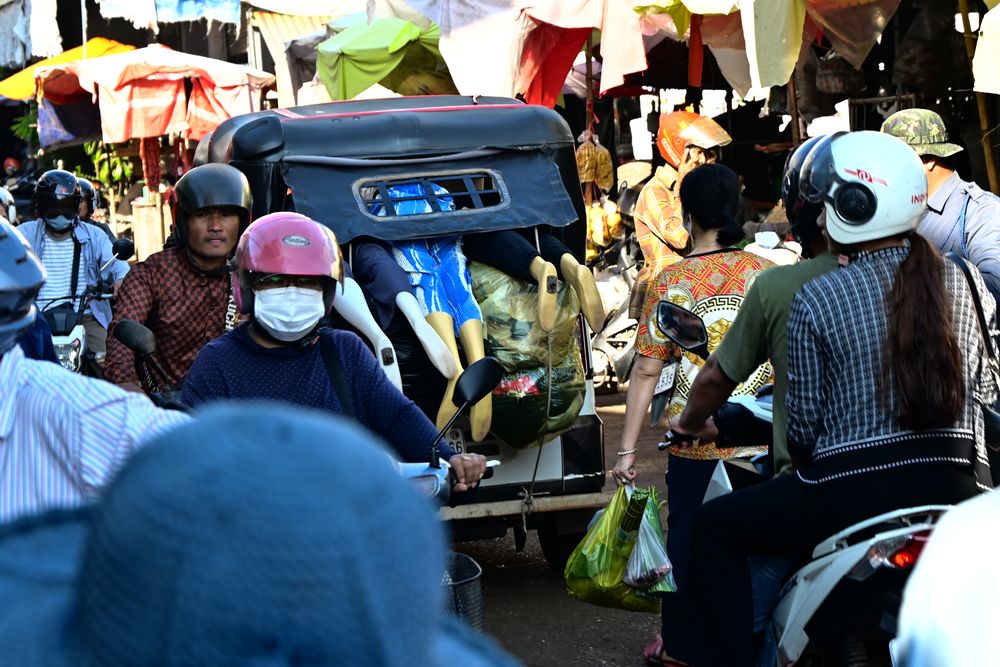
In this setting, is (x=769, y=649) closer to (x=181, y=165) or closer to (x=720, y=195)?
(x=720, y=195)

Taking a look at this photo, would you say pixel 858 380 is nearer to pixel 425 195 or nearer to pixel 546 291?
pixel 546 291

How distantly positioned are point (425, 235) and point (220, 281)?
3.03 ft

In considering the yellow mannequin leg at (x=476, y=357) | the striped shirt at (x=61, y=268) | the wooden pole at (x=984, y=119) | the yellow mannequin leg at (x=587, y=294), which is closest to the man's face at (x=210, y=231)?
the yellow mannequin leg at (x=476, y=357)

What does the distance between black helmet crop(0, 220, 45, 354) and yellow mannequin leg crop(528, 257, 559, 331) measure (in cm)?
359

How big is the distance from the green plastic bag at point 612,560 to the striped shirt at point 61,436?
2.99 metres

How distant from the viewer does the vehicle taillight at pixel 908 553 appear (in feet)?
11.3

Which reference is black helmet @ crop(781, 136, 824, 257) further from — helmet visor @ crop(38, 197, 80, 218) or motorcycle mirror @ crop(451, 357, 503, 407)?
helmet visor @ crop(38, 197, 80, 218)

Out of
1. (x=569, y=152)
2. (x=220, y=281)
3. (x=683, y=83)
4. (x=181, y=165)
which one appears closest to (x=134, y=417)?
(x=220, y=281)

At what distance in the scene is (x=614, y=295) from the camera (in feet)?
42.9

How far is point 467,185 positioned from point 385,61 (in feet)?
24.6

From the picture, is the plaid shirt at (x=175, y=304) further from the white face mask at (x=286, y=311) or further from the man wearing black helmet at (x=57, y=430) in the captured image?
the man wearing black helmet at (x=57, y=430)

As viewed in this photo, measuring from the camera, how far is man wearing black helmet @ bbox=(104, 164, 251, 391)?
5875mm

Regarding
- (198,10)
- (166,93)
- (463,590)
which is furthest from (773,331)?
(198,10)

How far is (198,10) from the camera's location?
67.6 feet
